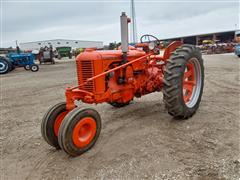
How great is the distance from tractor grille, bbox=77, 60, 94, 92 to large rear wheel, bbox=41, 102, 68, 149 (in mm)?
461

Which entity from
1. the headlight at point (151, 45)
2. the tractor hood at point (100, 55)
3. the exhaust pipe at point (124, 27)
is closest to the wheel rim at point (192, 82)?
the headlight at point (151, 45)

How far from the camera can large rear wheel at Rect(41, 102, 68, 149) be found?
3.36 metres

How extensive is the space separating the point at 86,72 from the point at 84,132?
3.17 ft

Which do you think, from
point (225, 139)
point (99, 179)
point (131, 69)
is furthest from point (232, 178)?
point (131, 69)

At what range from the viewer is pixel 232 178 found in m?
2.55

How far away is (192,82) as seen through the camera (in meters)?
4.71

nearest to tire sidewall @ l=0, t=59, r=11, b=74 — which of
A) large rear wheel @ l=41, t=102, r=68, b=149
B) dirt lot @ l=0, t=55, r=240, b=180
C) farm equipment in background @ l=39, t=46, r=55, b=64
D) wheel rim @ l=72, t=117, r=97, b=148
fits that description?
farm equipment in background @ l=39, t=46, r=55, b=64

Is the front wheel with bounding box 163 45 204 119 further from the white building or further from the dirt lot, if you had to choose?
the white building

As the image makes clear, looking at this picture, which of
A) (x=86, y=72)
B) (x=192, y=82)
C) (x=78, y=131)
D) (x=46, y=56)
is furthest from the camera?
(x=46, y=56)

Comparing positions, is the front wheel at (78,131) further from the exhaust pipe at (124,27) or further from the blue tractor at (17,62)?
the blue tractor at (17,62)

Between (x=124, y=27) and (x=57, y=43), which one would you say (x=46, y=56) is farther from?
(x=57, y=43)

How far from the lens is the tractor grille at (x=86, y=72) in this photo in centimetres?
366

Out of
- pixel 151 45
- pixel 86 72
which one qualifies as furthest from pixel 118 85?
pixel 151 45

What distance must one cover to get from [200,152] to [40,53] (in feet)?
71.8
